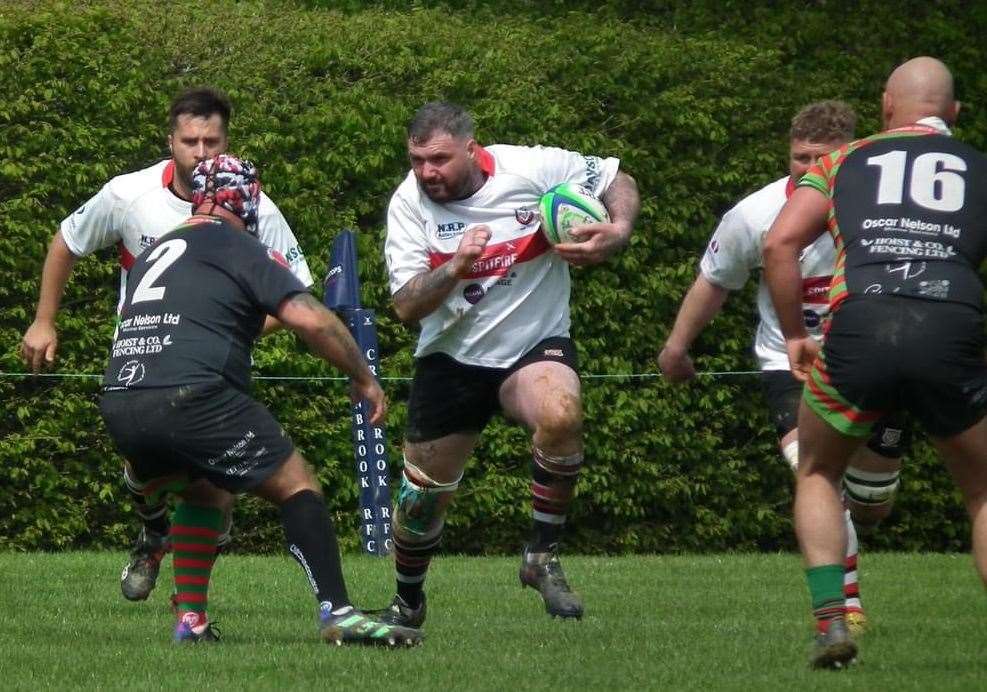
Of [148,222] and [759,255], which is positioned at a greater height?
[148,222]

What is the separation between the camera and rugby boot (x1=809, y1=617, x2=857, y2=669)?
562 cm

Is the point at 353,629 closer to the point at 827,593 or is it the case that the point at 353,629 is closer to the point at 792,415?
the point at 827,593

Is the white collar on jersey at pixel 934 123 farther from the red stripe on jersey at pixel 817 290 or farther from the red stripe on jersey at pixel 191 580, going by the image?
the red stripe on jersey at pixel 191 580

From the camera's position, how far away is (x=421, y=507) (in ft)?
24.0

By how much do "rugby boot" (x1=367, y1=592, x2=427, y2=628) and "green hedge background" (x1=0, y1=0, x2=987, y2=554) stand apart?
431 cm

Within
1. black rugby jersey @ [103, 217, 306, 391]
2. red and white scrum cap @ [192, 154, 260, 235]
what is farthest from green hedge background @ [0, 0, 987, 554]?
black rugby jersey @ [103, 217, 306, 391]

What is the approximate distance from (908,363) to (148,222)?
3771 millimetres

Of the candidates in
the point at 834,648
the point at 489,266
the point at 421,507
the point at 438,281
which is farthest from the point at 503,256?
the point at 834,648

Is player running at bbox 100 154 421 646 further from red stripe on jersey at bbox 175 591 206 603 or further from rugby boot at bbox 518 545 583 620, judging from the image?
rugby boot at bbox 518 545 583 620

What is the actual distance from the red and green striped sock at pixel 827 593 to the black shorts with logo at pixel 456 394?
1.94 meters

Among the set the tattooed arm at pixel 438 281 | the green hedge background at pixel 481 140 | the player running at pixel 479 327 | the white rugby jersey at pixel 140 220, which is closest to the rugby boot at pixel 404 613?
the player running at pixel 479 327

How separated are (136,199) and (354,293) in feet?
10.1

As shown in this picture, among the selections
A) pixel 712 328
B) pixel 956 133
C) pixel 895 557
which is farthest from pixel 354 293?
pixel 956 133

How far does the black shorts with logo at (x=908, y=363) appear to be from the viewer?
217 inches
